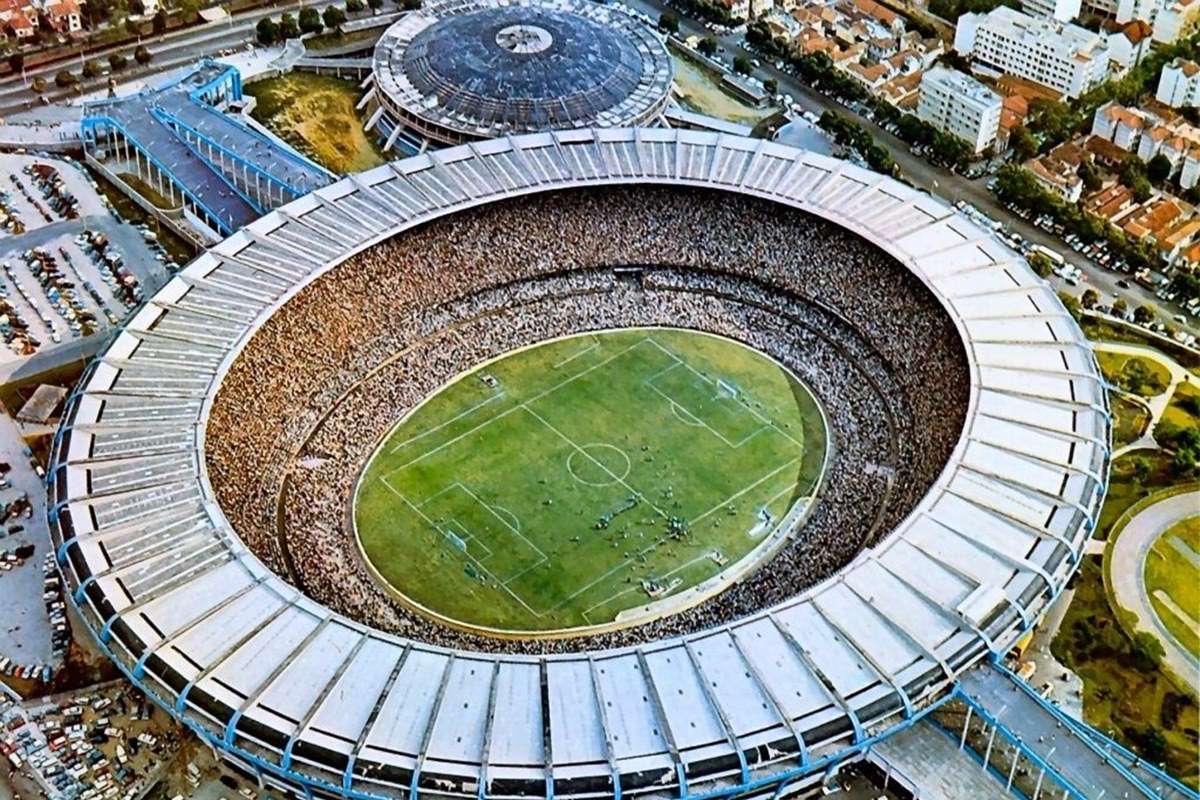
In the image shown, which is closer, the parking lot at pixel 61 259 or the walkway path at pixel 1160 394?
the walkway path at pixel 1160 394

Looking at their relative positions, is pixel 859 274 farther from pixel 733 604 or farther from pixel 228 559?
pixel 228 559

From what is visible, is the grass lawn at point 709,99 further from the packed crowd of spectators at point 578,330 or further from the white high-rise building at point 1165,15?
the white high-rise building at point 1165,15

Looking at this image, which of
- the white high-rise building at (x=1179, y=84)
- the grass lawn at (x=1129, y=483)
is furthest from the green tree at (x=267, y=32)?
the grass lawn at (x=1129, y=483)

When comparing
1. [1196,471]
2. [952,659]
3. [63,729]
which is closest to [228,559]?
[63,729]

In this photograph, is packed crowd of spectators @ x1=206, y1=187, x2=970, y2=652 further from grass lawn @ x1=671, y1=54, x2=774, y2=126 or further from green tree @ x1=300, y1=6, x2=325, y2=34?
green tree @ x1=300, y1=6, x2=325, y2=34

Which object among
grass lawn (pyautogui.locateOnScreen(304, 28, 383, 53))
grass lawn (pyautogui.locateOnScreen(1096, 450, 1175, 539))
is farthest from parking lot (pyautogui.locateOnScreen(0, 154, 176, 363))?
grass lawn (pyautogui.locateOnScreen(1096, 450, 1175, 539))

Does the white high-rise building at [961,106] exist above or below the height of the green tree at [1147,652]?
above
